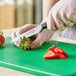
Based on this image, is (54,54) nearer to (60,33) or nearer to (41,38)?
(41,38)

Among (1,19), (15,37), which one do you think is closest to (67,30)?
(15,37)

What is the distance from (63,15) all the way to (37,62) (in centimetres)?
21

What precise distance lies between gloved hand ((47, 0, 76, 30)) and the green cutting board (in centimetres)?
11

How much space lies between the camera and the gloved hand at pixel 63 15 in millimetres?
1036

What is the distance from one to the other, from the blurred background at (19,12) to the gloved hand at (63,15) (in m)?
2.66

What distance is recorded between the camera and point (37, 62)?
960 mm

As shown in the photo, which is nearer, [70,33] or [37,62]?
[37,62]

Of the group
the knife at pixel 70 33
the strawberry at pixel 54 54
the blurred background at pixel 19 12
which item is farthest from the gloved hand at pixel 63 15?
the blurred background at pixel 19 12

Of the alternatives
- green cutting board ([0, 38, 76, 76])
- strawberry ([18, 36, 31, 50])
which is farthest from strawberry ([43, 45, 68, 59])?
strawberry ([18, 36, 31, 50])

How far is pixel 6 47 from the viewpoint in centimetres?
120

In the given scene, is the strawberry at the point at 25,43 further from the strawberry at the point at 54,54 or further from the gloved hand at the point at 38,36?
the strawberry at the point at 54,54

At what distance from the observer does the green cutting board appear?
866 mm

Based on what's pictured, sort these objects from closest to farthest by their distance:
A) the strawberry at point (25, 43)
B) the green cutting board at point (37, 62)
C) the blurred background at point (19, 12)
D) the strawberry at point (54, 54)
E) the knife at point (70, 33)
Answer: the green cutting board at point (37, 62), the strawberry at point (54, 54), the strawberry at point (25, 43), the knife at point (70, 33), the blurred background at point (19, 12)

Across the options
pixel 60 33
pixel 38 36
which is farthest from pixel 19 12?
pixel 38 36
